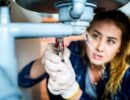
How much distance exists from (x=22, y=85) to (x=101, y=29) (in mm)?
285

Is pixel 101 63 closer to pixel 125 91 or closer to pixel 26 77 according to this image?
pixel 125 91

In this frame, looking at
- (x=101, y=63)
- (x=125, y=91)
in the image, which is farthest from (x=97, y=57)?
(x=125, y=91)

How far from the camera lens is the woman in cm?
72

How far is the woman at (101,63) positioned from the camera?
0.72m

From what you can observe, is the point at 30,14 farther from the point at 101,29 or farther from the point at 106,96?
the point at 106,96

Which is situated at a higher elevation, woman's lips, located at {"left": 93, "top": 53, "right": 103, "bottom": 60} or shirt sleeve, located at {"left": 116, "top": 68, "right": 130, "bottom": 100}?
woman's lips, located at {"left": 93, "top": 53, "right": 103, "bottom": 60}

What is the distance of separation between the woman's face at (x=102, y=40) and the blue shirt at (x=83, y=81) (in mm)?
75

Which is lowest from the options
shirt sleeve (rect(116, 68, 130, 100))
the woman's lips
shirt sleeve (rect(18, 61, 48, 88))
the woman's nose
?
shirt sleeve (rect(116, 68, 130, 100))

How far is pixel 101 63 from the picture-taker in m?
0.76

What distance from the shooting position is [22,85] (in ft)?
2.40

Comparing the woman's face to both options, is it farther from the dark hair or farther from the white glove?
the white glove

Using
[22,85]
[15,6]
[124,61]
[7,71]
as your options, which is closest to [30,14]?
[15,6]

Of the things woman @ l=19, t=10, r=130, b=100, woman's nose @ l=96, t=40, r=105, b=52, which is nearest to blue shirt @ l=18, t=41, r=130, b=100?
woman @ l=19, t=10, r=130, b=100

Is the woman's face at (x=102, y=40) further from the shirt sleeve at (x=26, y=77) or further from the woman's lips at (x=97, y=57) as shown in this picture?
the shirt sleeve at (x=26, y=77)
